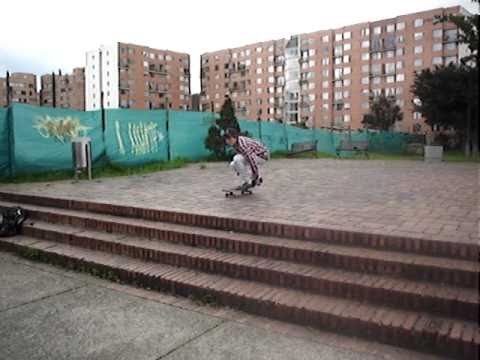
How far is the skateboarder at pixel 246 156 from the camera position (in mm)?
7109

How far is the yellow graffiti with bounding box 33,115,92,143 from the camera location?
10.5 m

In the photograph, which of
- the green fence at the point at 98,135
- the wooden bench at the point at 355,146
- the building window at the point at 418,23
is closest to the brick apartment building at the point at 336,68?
the building window at the point at 418,23

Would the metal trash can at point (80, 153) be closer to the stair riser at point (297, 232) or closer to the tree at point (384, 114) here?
the stair riser at point (297, 232)

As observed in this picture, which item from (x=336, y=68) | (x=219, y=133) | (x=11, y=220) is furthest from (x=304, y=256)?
(x=336, y=68)

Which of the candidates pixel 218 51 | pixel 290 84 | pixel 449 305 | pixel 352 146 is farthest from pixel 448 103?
pixel 218 51

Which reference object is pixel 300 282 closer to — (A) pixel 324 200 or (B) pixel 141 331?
(B) pixel 141 331

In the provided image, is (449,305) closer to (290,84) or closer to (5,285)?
(5,285)

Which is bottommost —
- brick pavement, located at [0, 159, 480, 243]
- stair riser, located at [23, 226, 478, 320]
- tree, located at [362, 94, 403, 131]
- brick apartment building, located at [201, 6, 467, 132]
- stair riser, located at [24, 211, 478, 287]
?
stair riser, located at [23, 226, 478, 320]

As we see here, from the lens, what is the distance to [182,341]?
3.17 m

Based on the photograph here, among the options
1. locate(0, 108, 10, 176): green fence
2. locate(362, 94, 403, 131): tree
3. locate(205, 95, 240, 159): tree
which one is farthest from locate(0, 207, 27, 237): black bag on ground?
locate(362, 94, 403, 131): tree

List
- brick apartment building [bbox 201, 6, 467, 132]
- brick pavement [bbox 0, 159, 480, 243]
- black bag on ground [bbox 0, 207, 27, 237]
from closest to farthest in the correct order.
→ brick pavement [bbox 0, 159, 480, 243]
black bag on ground [bbox 0, 207, 27, 237]
brick apartment building [bbox 201, 6, 467, 132]

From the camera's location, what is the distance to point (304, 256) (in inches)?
164

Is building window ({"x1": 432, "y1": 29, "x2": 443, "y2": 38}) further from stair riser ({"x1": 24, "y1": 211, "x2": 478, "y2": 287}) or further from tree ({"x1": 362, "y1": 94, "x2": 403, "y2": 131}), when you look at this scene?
stair riser ({"x1": 24, "y1": 211, "x2": 478, "y2": 287})

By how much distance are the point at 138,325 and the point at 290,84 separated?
305 feet
